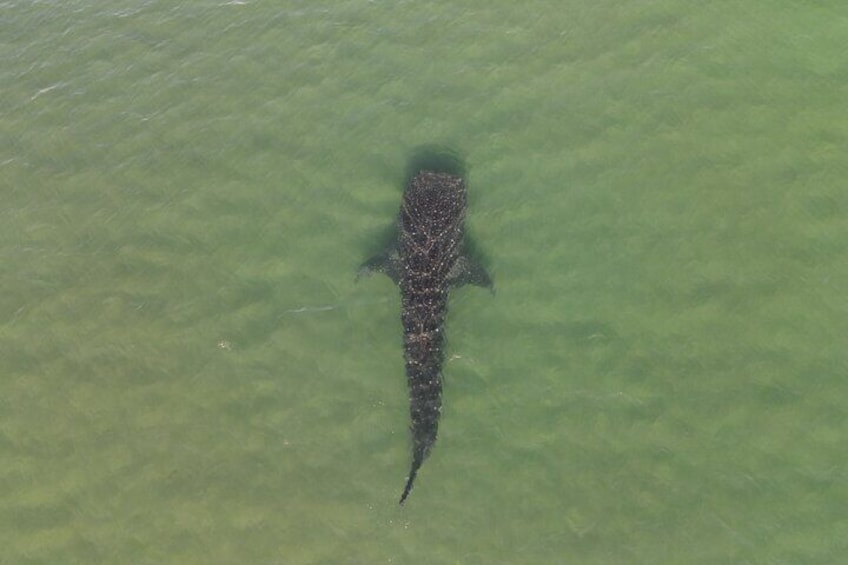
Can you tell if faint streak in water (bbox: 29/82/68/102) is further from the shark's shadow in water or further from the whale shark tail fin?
the whale shark tail fin

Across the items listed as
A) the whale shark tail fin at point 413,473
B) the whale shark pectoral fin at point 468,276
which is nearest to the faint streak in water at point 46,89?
the whale shark pectoral fin at point 468,276

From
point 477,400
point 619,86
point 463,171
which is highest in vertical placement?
point 619,86

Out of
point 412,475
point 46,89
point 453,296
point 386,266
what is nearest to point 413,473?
point 412,475

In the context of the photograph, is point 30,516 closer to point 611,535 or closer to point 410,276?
point 410,276

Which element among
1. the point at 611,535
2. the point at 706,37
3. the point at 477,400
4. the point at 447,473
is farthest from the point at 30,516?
the point at 706,37


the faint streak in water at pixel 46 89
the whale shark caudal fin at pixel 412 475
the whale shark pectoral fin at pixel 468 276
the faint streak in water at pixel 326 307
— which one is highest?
the faint streak in water at pixel 46 89

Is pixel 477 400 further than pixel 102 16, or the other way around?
pixel 102 16

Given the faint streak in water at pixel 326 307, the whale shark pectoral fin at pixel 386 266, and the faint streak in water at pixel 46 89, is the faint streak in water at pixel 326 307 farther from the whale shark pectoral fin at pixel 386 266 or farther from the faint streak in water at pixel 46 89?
the faint streak in water at pixel 46 89
